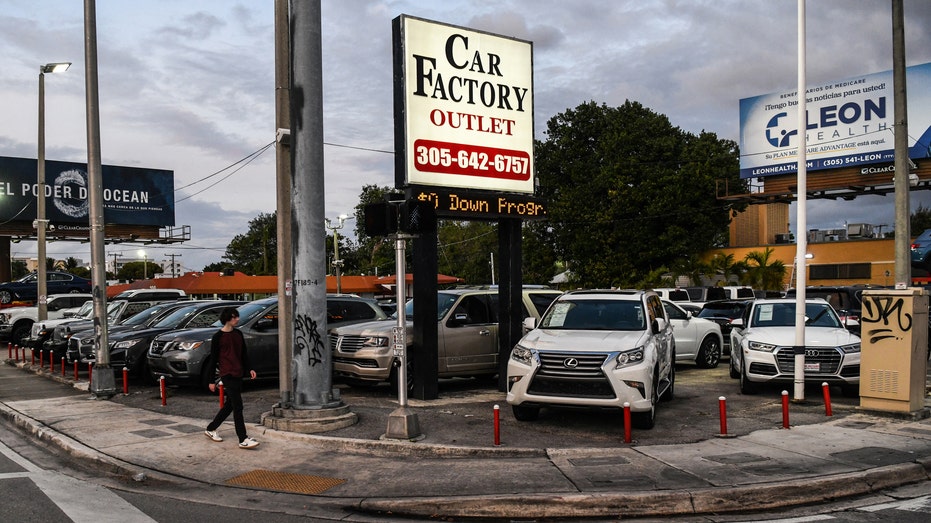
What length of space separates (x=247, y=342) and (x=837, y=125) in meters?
33.9

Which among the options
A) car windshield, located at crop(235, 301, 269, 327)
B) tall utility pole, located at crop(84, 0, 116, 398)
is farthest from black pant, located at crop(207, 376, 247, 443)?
tall utility pole, located at crop(84, 0, 116, 398)

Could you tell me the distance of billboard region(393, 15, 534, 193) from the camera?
39.8 feet

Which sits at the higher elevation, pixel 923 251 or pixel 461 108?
pixel 461 108

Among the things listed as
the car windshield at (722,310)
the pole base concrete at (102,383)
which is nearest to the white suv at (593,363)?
the pole base concrete at (102,383)

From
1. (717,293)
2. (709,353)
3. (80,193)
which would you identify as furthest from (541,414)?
(80,193)

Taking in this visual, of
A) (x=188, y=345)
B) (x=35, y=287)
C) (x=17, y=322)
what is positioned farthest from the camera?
(x=35, y=287)

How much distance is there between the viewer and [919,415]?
10719 millimetres

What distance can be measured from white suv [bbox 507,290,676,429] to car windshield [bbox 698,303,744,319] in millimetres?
10924

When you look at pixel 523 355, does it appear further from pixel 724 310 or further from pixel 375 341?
pixel 724 310

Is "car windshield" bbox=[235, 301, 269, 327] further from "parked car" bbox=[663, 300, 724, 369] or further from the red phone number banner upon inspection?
"parked car" bbox=[663, 300, 724, 369]

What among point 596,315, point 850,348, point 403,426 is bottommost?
point 403,426

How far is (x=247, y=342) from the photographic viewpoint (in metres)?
14.3

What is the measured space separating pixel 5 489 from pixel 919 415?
444 inches

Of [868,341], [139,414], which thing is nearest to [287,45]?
[139,414]
